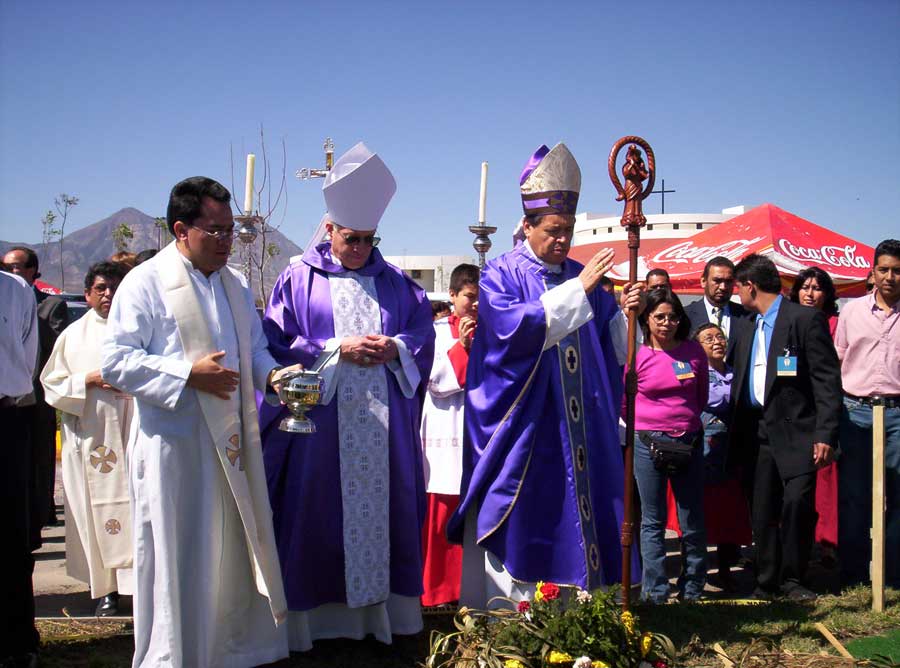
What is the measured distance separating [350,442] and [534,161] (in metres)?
1.86

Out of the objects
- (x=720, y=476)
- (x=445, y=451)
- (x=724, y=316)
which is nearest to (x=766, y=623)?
(x=720, y=476)

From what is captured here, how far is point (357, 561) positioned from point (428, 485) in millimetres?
1498

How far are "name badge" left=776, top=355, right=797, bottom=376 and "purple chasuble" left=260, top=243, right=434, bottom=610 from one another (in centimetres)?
250

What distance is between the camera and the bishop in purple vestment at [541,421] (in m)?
4.85

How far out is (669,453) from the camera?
610 centimetres

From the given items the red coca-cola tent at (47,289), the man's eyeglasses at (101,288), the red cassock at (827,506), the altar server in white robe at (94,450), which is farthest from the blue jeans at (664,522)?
the red coca-cola tent at (47,289)

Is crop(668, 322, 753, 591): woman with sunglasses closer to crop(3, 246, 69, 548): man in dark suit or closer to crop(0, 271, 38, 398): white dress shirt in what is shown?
crop(0, 271, 38, 398): white dress shirt

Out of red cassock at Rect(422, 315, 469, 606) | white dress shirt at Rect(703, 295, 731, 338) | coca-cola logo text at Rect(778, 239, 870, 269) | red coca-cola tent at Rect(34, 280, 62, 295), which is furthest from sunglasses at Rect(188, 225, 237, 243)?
coca-cola logo text at Rect(778, 239, 870, 269)

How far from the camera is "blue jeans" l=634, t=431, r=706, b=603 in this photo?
6.17 meters

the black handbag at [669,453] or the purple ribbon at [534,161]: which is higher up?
the purple ribbon at [534,161]

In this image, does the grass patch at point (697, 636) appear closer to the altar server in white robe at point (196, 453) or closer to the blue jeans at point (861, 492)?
the blue jeans at point (861, 492)

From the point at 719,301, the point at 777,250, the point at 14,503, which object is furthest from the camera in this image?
the point at 777,250

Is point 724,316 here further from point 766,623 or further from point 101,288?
point 101,288

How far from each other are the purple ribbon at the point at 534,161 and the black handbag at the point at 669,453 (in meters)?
2.06
